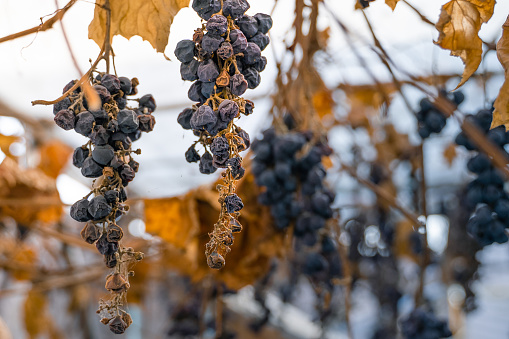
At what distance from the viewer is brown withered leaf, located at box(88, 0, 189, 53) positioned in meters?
0.59

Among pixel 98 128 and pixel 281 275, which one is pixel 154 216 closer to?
pixel 98 128

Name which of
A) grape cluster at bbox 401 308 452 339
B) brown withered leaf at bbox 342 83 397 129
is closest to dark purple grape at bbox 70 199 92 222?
grape cluster at bbox 401 308 452 339

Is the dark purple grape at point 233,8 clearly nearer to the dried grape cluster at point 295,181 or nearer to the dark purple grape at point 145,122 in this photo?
the dark purple grape at point 145,122

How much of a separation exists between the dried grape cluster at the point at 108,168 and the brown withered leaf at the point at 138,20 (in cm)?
7

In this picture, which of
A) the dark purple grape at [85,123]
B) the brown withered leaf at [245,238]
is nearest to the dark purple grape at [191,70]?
the dark purple grape at [85,123]

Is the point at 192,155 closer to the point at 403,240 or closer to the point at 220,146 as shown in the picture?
the point at 220,146

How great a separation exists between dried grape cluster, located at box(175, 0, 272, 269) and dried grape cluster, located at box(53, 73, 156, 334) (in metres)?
0.08

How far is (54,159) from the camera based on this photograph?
1.79m

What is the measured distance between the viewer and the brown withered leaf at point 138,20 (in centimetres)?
59

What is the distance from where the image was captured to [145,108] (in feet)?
1.92

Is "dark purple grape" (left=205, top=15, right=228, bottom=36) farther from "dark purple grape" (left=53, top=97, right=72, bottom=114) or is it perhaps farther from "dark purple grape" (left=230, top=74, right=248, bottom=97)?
"dark purple grape" (left=53, top=97, right=72, bottom=114)

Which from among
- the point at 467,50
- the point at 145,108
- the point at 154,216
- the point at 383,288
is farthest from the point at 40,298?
the point at 467,50

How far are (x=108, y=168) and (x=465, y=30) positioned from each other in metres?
0.44

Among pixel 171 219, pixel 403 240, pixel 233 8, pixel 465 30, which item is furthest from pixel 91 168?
pixel 403 240
